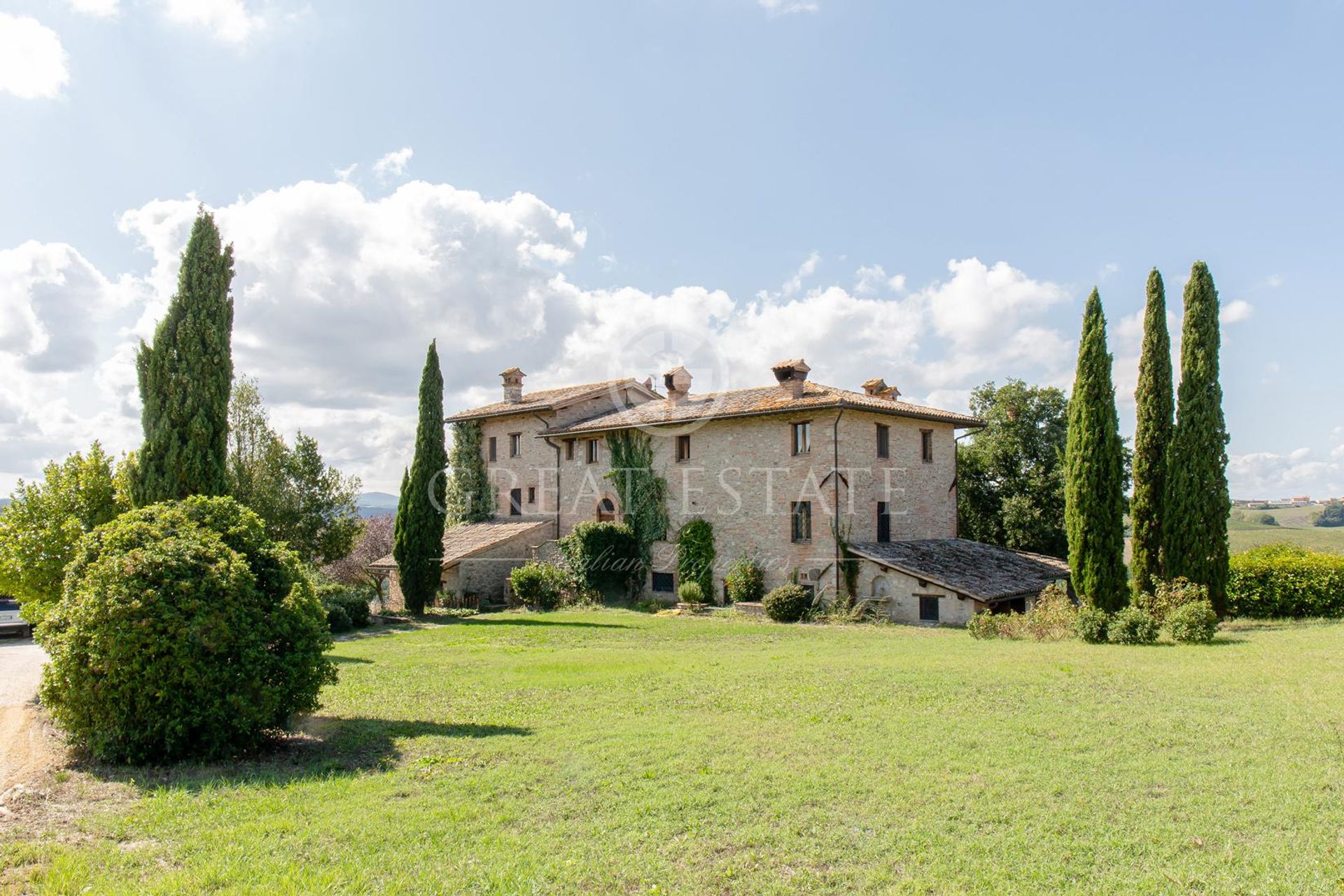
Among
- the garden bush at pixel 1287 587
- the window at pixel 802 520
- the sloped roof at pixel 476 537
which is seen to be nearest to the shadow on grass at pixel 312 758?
the window at pixel 802 520

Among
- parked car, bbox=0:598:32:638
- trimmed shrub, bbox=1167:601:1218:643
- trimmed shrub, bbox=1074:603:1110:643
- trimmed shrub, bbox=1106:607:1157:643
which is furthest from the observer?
parked car, bbox=0:598:32:638

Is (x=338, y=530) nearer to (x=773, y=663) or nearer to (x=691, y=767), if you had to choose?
(x=773, y=663)

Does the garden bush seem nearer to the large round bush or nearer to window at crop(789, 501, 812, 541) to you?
window at crop(789, 501, 812, 541)

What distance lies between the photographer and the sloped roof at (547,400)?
34562 mm

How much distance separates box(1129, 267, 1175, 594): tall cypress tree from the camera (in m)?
21.9

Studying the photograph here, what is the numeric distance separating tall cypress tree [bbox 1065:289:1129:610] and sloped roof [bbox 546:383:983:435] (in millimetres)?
6636

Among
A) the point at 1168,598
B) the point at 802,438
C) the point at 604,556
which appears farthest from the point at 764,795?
the point at 604,556

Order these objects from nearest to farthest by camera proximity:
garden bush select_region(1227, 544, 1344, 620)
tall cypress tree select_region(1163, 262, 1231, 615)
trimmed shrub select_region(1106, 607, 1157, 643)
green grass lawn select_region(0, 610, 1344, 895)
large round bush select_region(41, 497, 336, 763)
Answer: green grass lawn select_region(0, 610, 1344, 895), large round bush select_region(41, 497, 336, 763), trimmed shrub select_region(1106, 607, 1157, 643), tall cypress tree select_region(1163, 262, 1231, 615), garden bush select_region(1227, 544, 1344, 620)

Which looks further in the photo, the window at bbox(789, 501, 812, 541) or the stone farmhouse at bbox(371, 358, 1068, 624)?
the window at bbox(789, 501, 812, 541)

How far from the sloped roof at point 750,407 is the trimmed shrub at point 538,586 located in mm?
5753

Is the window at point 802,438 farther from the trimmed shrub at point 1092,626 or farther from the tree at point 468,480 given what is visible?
the tree at point 468,480

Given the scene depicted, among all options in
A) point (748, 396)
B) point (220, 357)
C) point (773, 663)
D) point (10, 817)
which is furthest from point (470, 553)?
point (10, 817)

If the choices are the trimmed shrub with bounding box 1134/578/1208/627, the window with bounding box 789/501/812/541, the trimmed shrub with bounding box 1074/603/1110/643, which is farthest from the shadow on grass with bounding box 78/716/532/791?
the window with bounding box 789/501/812/541

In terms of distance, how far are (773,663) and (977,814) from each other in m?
8.46
